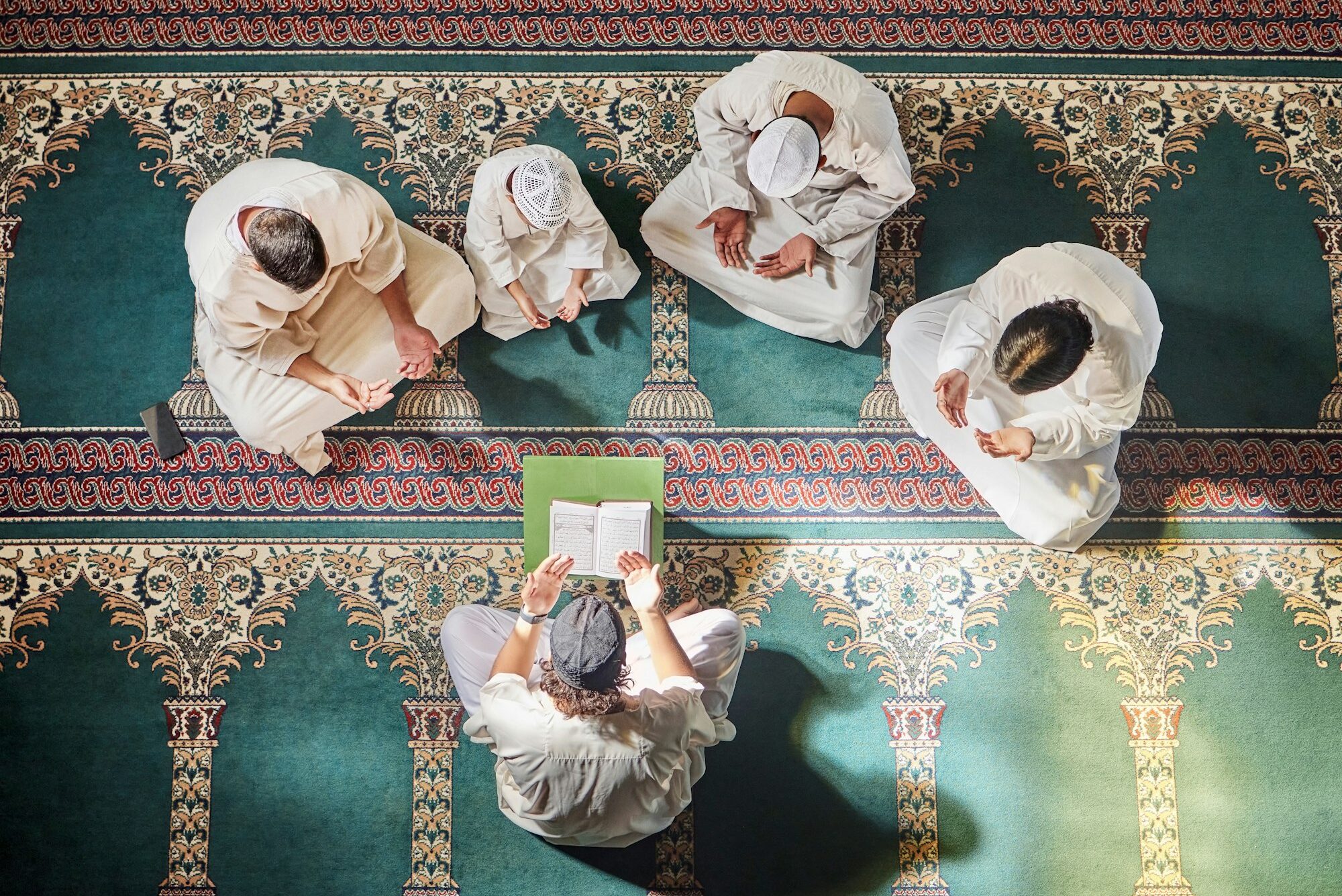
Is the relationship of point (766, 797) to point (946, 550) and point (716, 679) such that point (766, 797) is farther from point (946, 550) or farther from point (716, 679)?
point (946, 550)

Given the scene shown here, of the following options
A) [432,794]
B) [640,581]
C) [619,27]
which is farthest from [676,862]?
[619,27]

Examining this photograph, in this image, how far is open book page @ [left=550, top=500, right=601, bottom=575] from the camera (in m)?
3.24

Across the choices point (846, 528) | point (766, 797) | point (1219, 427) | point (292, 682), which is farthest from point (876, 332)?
point (292, 682)

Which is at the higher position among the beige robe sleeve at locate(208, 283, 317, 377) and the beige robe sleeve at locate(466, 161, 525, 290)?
the beige robe sleeve at locate(466, 161, 525, 290)

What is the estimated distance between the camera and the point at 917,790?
3324mm

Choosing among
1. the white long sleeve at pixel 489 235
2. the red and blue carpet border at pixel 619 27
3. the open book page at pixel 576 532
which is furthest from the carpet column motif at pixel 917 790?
the red and blue carpet border at pixel 619 27

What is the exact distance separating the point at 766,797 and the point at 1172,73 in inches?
118

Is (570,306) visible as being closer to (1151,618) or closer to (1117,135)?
(1117,135)

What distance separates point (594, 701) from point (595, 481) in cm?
86

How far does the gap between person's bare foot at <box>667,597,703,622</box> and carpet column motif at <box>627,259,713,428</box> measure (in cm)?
62

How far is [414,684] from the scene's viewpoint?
335 cm

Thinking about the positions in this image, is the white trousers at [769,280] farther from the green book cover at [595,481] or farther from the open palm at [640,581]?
the open palm at [640,581]

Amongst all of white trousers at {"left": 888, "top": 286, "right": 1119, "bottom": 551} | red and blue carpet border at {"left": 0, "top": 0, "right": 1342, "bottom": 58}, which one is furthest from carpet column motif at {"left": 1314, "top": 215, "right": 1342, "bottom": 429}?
white trousers at {"left": 888, "top": 286, "right": 1119, "bottom": 551}

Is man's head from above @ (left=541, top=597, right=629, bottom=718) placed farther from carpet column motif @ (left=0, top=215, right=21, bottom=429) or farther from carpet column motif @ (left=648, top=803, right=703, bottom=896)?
carpet column motif @ (left=0, top=215, right=21, bottom=429)
